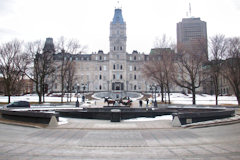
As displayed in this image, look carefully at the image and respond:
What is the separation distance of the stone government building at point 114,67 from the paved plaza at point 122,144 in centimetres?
8294

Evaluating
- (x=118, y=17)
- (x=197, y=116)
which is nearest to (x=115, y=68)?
(x=118, y=17)

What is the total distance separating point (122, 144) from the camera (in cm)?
1106

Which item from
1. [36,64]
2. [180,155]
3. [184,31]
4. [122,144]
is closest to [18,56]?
[36,64]

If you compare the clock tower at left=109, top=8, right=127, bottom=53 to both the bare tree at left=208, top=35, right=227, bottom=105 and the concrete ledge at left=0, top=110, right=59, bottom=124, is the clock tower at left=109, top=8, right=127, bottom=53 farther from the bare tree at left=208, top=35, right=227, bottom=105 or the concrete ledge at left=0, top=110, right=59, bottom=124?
the concrete ledge at left=0, top=110, right=59, bottom=124

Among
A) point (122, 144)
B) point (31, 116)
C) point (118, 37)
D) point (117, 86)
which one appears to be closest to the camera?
point (122, 144)

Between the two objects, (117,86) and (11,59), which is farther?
(117,86)

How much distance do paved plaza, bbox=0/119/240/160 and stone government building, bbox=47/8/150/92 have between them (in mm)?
82940

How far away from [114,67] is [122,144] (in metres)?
89.3

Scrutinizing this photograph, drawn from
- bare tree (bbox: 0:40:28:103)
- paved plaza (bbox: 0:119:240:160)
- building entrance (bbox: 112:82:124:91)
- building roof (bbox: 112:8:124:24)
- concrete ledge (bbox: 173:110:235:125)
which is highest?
building roof (bbox: 112:8:124:24)

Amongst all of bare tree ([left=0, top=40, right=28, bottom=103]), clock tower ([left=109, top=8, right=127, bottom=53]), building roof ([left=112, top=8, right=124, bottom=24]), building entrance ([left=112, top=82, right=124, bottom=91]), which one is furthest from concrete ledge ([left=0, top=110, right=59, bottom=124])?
building roof ([left=112, top=8, right=124, bottom=24])

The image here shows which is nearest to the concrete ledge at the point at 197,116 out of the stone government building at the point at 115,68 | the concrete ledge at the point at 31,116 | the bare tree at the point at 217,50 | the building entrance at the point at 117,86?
the concrete ledge at the point at 31,116

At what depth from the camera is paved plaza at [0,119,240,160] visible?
891 centimetres

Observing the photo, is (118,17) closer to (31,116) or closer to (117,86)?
(117,86)

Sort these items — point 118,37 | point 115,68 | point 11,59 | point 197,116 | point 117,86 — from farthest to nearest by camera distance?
1. point 115,68
2. point 117,86
3. point 118,37
4. point 11,59
5. point 197,116
